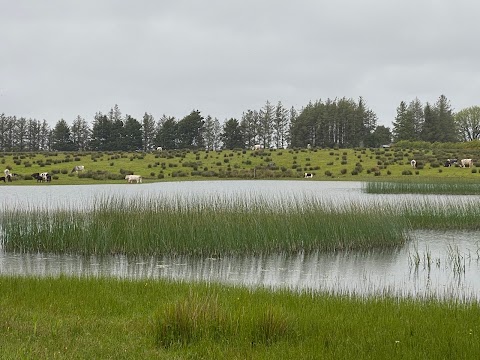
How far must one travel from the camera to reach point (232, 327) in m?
7.35

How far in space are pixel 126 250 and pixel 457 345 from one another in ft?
39.1

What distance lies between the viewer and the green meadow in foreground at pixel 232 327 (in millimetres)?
6492

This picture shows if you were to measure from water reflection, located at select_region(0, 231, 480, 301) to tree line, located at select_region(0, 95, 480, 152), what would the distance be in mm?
84440

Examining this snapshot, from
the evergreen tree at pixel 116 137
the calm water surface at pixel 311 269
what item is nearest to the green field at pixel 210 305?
the calm water surface at pixel 311 269

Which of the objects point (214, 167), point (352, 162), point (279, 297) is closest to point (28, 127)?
point (214, 167)

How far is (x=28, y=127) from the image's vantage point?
377ft

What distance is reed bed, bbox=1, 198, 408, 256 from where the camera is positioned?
17078mm

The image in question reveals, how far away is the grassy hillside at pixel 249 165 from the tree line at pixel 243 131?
92.4 feet

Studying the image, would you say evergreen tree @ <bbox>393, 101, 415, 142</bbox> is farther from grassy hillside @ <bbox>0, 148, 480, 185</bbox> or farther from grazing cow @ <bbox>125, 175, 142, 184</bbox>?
grazing cow @ <bbox>125, 175, 142, 184</bbox>

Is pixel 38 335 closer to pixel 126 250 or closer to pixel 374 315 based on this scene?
pixel 374 315

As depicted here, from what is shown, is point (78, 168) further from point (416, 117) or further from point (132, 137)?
point (416, 117)

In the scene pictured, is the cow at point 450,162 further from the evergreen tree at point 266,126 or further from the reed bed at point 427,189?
the evergreen tree at point 266,126

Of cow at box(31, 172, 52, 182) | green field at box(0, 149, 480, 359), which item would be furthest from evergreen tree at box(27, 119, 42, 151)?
green field at box(0, 149, 480, 359)

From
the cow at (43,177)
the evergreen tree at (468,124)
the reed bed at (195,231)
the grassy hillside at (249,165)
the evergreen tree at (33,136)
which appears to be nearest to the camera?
the reed bed at (195,231)
